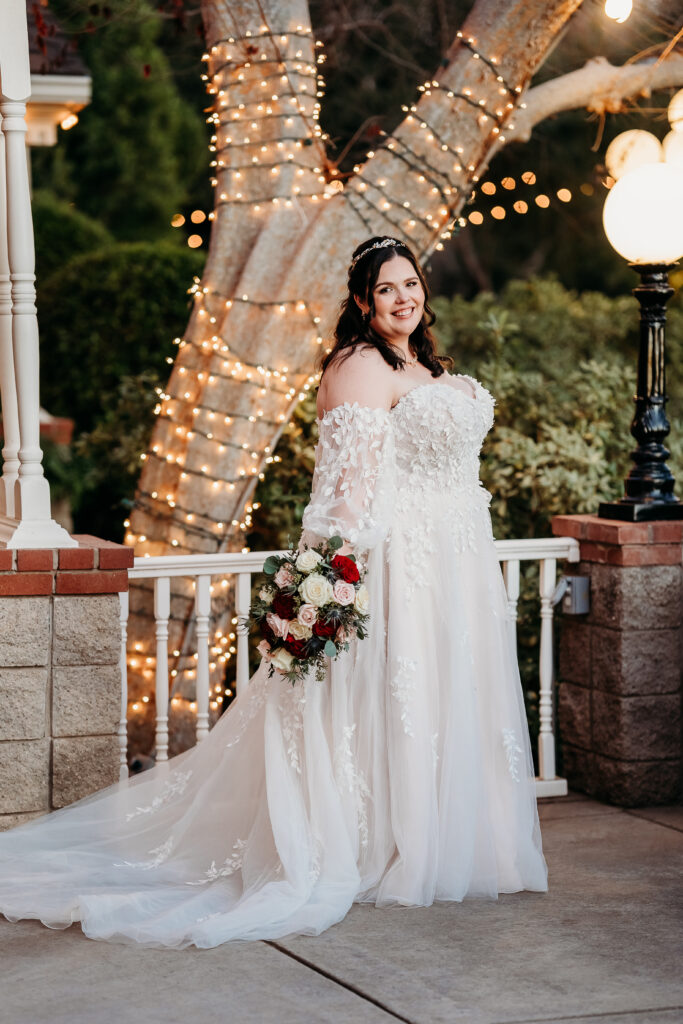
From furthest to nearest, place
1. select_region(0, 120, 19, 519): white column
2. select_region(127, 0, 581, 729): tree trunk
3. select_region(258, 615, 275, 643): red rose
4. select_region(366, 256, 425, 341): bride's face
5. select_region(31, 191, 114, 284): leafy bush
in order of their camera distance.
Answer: select_region(31, 191, 114, 284): leafy bush < select_region(127, 0, 581, 729): tree trunk < select_region(0, 120, 19, 519): white column < select_region(366, 256, 425, 341): bride's face < select_region(258, 615, 275, 643): red rose

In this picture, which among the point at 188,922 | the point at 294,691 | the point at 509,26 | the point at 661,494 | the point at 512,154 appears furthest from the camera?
the point at 512,154

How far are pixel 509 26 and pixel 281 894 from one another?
388 centimetres

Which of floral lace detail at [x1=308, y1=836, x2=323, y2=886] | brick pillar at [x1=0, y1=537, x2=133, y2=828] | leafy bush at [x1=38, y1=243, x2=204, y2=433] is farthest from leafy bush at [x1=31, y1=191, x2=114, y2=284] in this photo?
floral lace detail at [x1=308, y1=836, x2=323, y2=886]

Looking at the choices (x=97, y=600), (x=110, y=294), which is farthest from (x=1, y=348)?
(x=110, y=294)

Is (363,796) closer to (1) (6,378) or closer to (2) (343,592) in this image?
(2) (343,592)

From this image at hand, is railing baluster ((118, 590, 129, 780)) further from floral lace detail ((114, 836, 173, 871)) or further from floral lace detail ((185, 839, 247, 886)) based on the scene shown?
floral lace detail ((185, 839, 247, 886))

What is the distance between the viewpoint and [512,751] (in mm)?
4258

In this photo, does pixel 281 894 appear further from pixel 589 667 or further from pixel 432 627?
pixel 589 667

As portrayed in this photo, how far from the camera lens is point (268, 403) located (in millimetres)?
6141

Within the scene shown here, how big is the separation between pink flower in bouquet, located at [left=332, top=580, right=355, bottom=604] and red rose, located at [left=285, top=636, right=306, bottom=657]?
0.53 feet

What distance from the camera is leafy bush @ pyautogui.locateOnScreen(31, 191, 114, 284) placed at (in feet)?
44.2

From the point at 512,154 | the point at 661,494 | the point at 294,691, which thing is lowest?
the point at 294,691

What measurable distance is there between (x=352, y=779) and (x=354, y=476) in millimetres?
882

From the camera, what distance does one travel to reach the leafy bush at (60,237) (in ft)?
44.2
